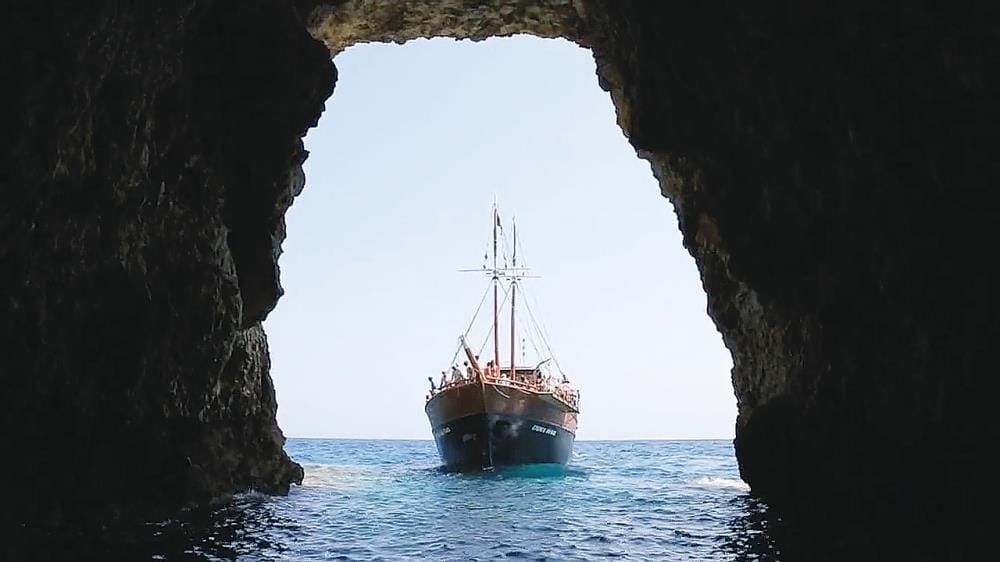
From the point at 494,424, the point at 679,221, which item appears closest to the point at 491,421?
the point at 494,424

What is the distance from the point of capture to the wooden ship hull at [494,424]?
111ft

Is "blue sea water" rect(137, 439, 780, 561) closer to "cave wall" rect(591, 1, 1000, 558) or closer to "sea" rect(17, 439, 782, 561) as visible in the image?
"sea" rect(17, 439, 782, 561)

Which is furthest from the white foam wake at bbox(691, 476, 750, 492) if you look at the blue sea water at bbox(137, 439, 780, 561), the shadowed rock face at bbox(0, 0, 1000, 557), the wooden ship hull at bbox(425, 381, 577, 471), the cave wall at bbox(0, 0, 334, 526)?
the cave wall at bbox(0, 0, 334, 526)

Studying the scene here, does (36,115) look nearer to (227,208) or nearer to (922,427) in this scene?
(227,208)

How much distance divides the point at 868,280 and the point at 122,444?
40.1 ft

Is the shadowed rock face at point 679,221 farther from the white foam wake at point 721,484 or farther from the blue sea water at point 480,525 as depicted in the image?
the white foam wake at point 721,484

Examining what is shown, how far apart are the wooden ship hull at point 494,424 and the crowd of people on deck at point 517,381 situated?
63cm

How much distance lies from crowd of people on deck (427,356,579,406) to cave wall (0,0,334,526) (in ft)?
55.3

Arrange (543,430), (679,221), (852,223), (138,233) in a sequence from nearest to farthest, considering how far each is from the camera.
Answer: (852,223) → (138,233) → (679,221) → (543,430)

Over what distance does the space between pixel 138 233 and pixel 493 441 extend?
73.4ft

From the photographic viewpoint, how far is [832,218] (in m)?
11.5

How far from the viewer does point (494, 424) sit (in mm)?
33750

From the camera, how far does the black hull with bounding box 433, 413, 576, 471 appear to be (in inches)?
1330

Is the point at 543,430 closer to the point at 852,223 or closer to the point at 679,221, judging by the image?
the point at 679,221
